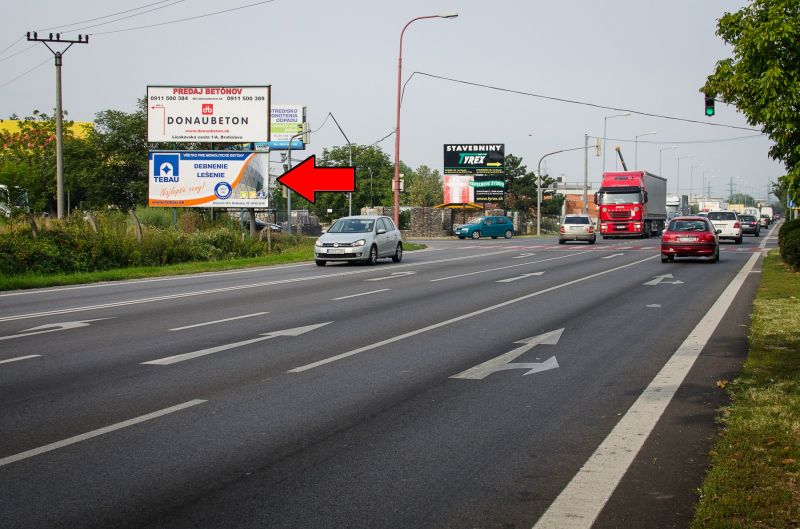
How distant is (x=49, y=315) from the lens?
1395 cm

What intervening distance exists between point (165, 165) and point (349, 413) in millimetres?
33920

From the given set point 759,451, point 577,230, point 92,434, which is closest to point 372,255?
point 577,230

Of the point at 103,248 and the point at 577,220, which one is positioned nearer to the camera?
the point at 103,248

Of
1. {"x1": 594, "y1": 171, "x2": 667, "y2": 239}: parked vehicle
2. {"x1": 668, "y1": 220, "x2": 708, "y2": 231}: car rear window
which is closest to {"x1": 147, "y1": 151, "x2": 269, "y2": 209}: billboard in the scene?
{"x1": 668, "y1": 220, "x2": 708, "y2": 231}: car rear window

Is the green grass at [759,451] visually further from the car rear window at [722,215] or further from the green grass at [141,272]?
the car rear window at [722,215]

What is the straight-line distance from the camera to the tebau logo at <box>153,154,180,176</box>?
127ft

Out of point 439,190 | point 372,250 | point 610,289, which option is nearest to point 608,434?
point 610,289

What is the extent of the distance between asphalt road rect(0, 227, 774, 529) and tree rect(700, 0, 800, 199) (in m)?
3.06

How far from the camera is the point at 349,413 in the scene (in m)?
6.98

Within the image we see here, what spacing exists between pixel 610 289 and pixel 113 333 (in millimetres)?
10950

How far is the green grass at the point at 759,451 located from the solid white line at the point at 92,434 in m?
4.12

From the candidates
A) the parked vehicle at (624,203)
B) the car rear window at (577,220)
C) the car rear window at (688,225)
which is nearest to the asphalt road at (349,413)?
the car rear window at (688,225)

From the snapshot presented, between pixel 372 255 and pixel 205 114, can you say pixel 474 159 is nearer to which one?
pixel 205 114

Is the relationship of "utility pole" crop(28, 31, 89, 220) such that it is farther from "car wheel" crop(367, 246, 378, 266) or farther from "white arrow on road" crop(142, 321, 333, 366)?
"white arrow on road" crop(142, 321, 333, 366)
